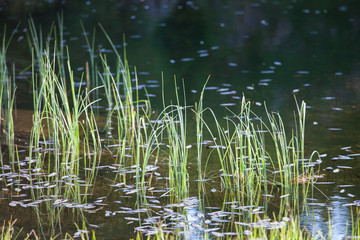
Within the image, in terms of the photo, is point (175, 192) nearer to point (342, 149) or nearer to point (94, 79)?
point (342, 149)

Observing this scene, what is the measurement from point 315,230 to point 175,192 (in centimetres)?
120

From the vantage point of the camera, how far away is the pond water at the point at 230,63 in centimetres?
443

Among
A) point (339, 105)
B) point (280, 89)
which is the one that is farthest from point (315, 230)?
point (280, 89)

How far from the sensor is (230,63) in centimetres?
904

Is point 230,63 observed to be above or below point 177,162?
above

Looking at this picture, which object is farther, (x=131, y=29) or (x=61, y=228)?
(x=131, y=29)

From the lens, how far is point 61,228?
4.11m

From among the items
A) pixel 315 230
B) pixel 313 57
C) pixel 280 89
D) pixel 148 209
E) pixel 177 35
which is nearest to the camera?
pixel 315 230

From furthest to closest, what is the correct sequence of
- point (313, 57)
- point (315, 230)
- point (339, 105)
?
point (313, 57) → point (339, 105) → point (315, 230)

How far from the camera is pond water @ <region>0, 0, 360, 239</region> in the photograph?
443 centimetres

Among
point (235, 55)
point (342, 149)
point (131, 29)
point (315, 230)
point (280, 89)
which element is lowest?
point (315, 230)

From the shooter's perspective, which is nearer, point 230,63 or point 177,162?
point 177,162

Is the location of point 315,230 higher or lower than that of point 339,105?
lower

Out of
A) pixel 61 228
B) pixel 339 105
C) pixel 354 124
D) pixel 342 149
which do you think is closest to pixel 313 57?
pixel 339 105
